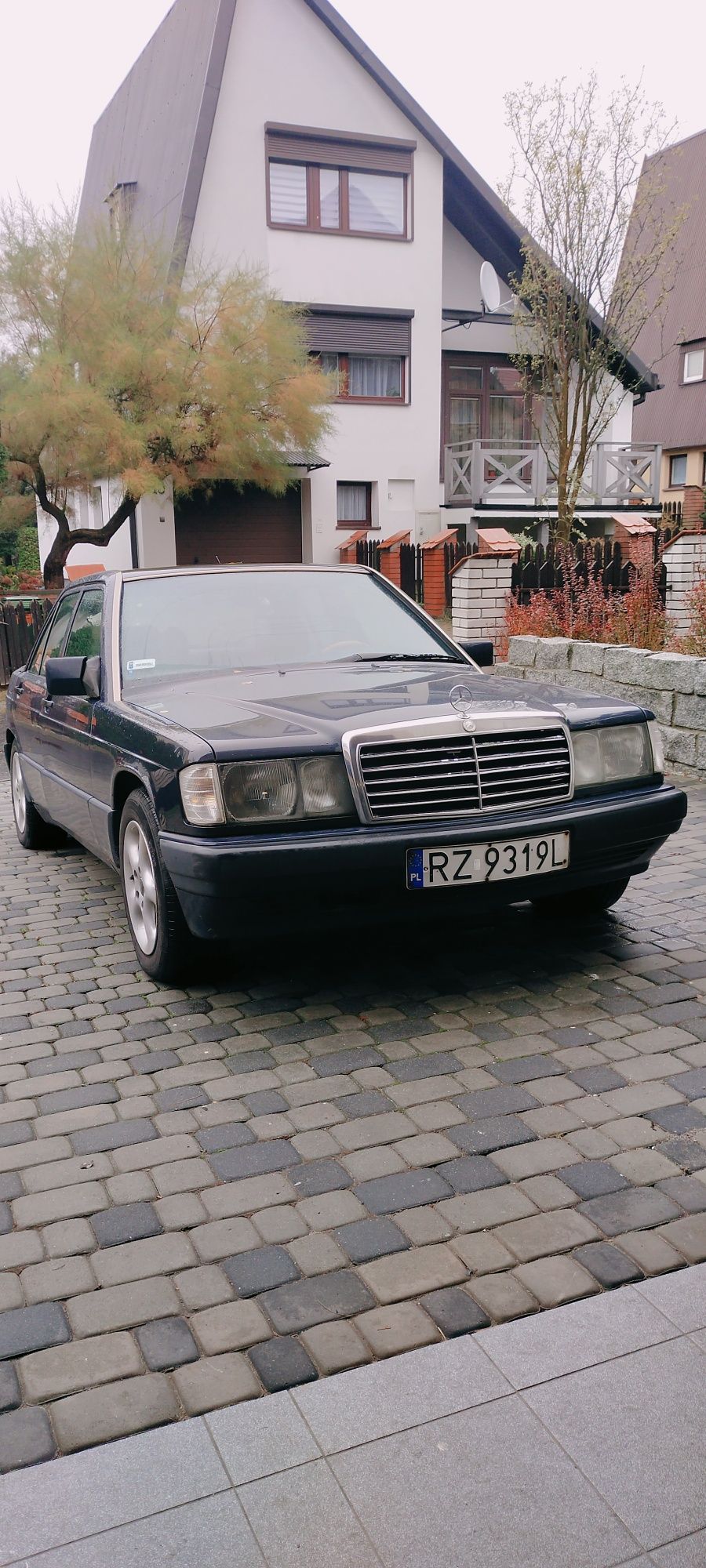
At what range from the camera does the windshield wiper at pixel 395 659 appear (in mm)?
5371

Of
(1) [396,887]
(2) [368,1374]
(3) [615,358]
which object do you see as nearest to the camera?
(2) [368,1374]

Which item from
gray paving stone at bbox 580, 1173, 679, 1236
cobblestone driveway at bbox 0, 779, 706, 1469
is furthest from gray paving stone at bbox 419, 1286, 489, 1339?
gray paving stone at bbox 580, 1173, 679, 1236

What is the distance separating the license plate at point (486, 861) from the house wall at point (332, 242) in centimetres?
2339

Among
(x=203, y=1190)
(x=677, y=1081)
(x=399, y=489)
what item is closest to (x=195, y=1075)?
(x=203, y=1190)

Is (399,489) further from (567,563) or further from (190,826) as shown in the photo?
(190,826)

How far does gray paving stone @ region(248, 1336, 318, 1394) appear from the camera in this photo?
7.85ft

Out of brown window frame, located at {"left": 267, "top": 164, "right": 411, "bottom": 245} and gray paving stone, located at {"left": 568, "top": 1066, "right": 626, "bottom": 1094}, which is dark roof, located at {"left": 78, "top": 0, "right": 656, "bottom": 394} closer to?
brown window frame, located at {"left": 267, "top": 164, "right": 411, "bottom": 245}

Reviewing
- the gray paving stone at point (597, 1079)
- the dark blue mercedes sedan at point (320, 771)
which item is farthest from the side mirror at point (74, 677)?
the gray paving stone at point (597, 1079)

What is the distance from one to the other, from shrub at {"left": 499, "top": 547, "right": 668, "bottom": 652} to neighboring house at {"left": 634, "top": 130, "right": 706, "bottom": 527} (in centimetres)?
2593

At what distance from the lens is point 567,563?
1245cm

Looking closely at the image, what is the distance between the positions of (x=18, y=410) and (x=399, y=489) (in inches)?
401

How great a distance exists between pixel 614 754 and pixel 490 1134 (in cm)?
172

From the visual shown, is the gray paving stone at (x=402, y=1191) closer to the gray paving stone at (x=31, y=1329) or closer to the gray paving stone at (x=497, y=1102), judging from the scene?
the gray paving stone at (x=497, y=1102)

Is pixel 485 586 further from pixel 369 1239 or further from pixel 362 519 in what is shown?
pixel 362 519
